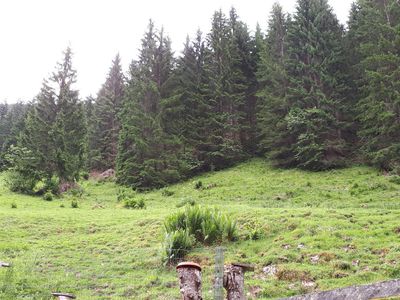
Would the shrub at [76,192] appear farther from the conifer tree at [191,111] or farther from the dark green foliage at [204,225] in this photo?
the dark green foliage at [204,225]

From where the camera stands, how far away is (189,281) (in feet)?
→ 13.5

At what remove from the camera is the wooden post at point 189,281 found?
407 cm

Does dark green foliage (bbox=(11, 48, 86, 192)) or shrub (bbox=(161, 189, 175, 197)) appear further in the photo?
dark green foliage (bbox=(11, 48, 86, 192))

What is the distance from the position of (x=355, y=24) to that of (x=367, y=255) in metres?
27.7

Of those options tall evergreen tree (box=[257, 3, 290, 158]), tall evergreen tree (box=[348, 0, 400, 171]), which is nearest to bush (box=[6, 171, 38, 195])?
tall evergreen tree (box=[257, 3, 290, 158])

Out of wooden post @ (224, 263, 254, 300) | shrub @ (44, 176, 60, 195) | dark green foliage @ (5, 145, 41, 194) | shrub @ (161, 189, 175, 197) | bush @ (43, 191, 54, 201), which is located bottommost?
wooden post @ (224, 263, 254, 300)

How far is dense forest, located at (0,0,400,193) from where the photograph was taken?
28625mm

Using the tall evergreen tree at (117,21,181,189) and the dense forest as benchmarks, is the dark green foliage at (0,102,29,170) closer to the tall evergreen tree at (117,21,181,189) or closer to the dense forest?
the dense forest

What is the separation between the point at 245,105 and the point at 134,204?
18.7 metres

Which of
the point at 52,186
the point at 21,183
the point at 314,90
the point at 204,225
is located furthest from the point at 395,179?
the point at 21,183

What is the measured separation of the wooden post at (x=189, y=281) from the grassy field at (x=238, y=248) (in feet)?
17.9

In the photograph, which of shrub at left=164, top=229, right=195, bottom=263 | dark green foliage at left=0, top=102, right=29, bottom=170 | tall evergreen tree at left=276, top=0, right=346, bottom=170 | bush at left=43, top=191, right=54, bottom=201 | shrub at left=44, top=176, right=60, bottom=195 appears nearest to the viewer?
shrub at left=164, top=229, right=195, bottom=263

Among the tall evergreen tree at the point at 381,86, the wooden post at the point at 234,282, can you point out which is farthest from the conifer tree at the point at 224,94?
the wooden post at the point at 234,282

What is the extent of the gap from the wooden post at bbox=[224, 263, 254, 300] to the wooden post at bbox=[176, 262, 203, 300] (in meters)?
0.52
